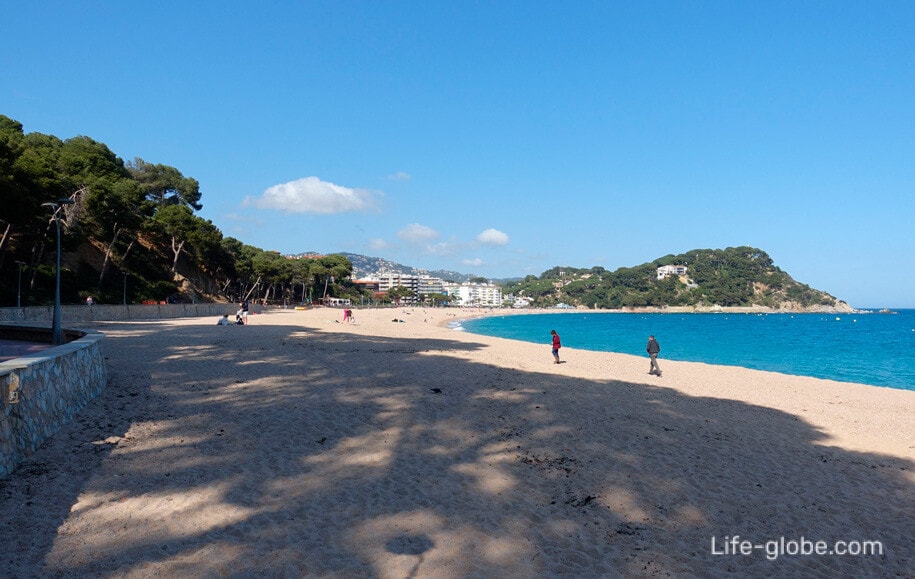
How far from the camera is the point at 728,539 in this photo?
5758mm

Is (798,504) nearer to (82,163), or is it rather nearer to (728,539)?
(728,539)

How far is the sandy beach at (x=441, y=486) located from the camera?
4965mm

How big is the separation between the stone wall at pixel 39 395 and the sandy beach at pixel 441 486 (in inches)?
9.6

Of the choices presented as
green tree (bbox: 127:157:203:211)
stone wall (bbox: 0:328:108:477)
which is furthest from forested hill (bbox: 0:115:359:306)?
stone wall (bbox: 0:328:108:477)

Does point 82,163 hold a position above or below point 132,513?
above

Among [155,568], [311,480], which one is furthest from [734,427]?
[155,568]

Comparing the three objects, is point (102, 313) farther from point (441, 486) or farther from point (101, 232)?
point (441, 486)

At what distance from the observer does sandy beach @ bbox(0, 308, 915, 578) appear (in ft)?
16.3

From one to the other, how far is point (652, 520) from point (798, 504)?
235 centimetres

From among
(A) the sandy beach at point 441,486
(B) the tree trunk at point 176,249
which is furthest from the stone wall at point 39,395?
(B) the tree trunk at point 176,249

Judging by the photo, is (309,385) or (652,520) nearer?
(652,520)

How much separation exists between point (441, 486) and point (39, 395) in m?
5.76

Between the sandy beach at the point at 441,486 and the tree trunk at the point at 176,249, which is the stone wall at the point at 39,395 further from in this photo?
the tree trunk at the point at 176,249

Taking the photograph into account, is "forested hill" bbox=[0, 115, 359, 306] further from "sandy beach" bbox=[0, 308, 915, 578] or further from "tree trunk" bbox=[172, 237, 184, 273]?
"sandy beach" bbox=[0, 308, 915, 578]
